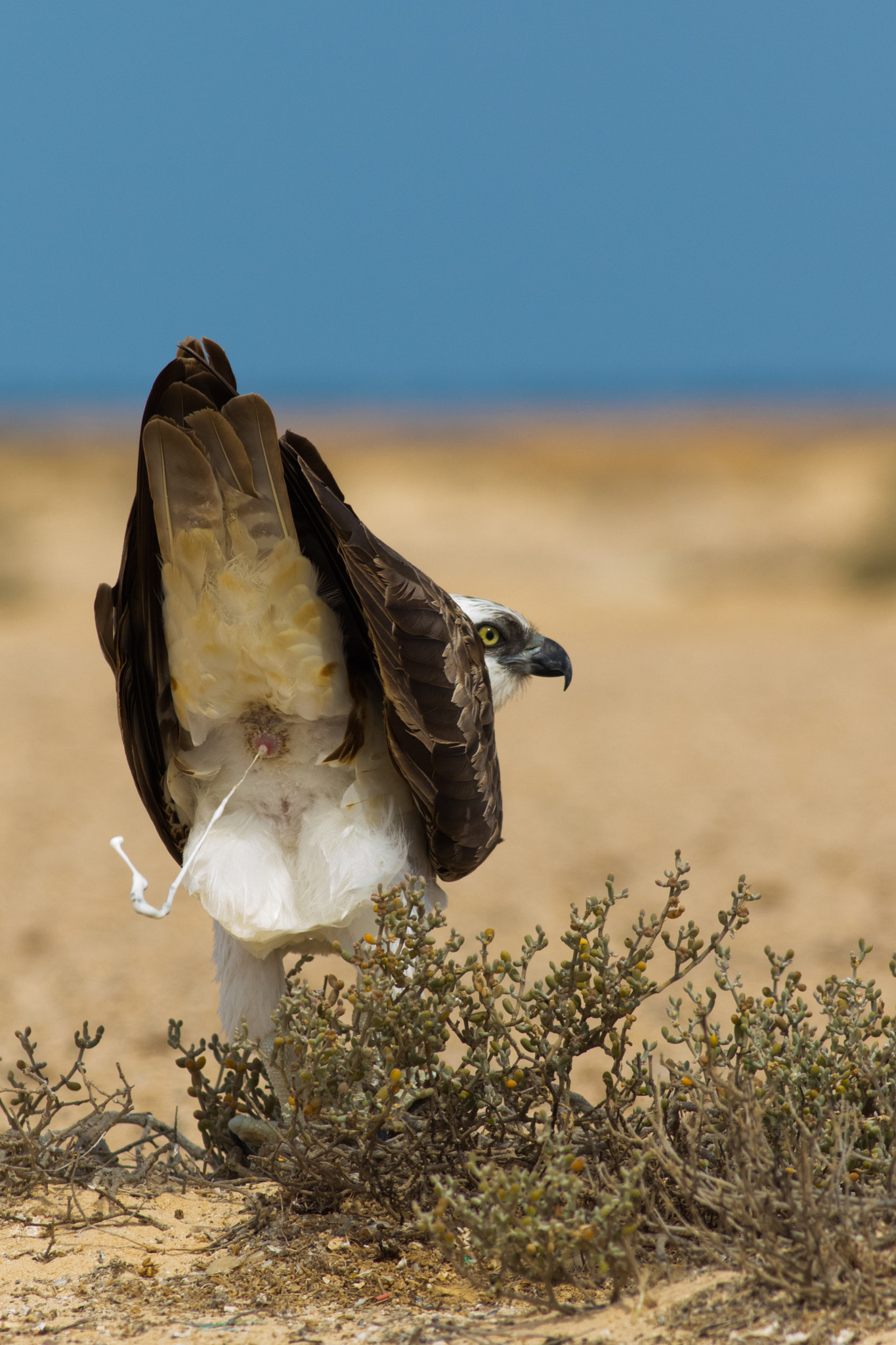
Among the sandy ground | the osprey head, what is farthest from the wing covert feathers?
the sandy ground

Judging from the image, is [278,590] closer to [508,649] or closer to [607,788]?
[508,649]

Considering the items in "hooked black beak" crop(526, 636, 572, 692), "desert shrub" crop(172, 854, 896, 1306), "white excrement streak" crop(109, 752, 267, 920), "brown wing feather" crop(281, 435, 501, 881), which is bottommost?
"desert shrub" crop(172, 854, 896, 1306)

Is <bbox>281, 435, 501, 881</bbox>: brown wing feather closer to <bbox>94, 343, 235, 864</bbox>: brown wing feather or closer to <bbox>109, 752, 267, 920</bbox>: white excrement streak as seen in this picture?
<bbox>94, 343, 235, 864</bbox>: brown wing feather

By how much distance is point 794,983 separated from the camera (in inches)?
131

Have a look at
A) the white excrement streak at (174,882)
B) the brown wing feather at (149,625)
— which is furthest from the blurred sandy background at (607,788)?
the white excrement streak at (174,882)

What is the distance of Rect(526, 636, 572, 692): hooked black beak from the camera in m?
4.51

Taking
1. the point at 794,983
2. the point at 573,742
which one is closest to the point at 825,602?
the point at 573,742

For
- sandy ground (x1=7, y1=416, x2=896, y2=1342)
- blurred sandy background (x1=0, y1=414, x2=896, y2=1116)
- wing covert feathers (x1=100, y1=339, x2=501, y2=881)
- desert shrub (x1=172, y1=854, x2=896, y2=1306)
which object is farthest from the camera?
blurred sandy background (x1=0, y1=414, x2=896, y2=1116)

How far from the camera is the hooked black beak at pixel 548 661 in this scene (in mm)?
4512

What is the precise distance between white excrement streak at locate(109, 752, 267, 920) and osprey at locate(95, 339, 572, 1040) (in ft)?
0.06

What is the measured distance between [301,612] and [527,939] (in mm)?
1114

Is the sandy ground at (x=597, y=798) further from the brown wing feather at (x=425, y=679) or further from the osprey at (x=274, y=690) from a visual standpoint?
the brown wing feather at (x=425, y=679)

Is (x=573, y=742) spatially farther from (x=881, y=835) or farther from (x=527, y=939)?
(x=527, y=939)

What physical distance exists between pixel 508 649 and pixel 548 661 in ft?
0.54
